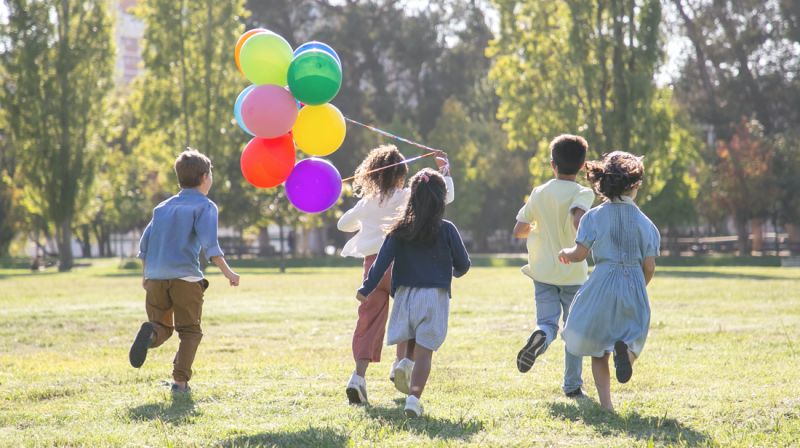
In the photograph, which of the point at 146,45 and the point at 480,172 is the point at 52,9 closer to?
the point at 146,45

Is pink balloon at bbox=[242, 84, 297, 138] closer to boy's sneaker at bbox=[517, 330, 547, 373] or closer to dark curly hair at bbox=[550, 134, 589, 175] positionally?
dark curly hair at bbox=[550, 134, 589, 175]

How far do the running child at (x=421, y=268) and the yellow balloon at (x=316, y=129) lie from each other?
1615 millimetres

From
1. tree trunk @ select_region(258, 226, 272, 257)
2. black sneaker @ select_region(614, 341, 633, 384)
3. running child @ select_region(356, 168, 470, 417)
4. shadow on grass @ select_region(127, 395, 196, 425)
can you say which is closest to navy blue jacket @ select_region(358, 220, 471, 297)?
running child @ select_region(356, 168, 470, 417)

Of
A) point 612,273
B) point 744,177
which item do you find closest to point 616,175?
point 612,273

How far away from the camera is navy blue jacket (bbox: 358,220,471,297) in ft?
14.9

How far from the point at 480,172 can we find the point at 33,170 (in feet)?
76.7

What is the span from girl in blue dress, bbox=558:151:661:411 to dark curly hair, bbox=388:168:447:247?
82 centimetres

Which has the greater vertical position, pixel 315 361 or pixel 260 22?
pixel 260 22

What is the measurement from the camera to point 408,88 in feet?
140

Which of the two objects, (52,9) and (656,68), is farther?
(52,9)

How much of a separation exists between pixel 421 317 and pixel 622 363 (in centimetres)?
120

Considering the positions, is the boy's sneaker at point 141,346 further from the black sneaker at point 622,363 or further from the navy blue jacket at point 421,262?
the black sneaker at point 622,363

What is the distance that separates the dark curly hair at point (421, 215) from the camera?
14.9 ft

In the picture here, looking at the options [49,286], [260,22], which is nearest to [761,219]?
[260,22]
